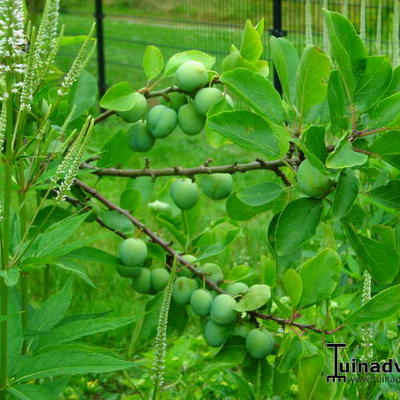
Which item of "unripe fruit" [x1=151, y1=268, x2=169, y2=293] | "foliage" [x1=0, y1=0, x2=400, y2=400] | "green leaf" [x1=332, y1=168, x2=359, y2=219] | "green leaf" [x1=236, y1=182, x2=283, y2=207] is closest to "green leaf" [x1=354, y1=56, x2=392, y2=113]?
"foliage" [x1=0, y1=0, x2=400, y2=400]

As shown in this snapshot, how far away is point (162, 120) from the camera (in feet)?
4.52

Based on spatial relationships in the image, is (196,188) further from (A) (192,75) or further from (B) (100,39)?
(B) (100,39)

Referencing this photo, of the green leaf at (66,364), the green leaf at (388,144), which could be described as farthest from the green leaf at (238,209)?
the green leaf at (66,364)

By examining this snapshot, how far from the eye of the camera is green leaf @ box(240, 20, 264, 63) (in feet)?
4.22

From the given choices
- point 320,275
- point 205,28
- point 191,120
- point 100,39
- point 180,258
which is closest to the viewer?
point 320,275

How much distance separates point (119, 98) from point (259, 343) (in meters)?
0.50

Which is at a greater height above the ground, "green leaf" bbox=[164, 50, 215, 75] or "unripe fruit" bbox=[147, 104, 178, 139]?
"green leaf" bbox=[164, 50, 215, 75]

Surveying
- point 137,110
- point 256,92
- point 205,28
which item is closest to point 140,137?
point 137,110

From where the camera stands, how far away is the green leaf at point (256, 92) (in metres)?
1.12

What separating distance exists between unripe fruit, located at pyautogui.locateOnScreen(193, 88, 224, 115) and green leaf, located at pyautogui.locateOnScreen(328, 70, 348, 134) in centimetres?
25

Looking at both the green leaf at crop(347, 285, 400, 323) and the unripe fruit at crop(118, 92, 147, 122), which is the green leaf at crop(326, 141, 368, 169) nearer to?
the green leaf at crop(347, 285, 400, 323)

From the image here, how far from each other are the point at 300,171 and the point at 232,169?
21cm

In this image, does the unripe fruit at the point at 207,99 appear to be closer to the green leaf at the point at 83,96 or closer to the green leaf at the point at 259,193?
the green leaf at the point at 259,193

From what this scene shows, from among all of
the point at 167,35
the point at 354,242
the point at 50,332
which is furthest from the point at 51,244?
the point at 167,35
